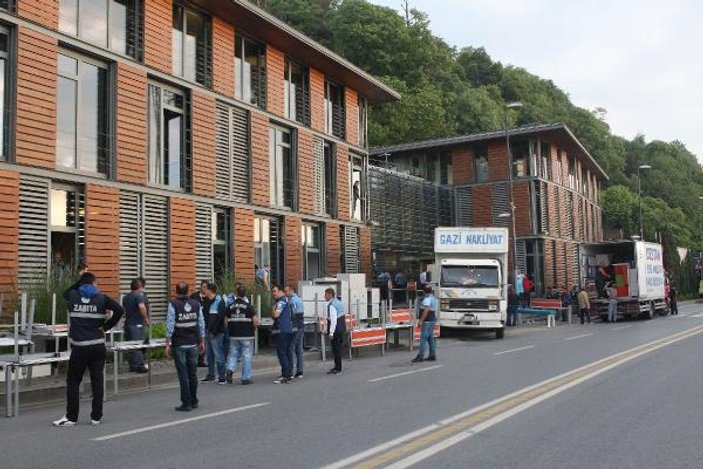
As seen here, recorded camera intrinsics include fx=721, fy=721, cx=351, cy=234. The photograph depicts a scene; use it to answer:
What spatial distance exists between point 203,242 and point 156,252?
212cm

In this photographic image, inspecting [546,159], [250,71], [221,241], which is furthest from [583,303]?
[250,71]

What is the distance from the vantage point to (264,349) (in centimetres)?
2012

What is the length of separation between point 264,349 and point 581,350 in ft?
27.7

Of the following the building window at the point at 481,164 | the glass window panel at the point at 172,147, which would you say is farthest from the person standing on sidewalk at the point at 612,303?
the glass window panel at the point at 172,147

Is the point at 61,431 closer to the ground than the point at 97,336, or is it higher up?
closer to the ground

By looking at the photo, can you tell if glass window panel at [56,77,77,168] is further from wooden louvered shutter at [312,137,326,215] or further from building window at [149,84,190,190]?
wooden louvered shutter at [312,137,326,215]

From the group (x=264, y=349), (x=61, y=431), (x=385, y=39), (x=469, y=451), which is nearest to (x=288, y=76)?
(x=264, y=349)

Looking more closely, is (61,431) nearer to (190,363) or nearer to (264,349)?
(190,363)

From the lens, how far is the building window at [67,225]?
17.3 meters

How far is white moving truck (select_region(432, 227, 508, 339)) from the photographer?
2456cm

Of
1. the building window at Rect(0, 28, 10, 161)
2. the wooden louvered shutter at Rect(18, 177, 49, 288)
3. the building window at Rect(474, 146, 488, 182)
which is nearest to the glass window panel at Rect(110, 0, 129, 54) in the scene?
the building window at Rect(0, 28, 10, 161)

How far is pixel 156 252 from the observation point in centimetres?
2014

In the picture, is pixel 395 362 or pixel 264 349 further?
pixel 264 349

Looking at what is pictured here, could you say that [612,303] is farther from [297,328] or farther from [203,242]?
[297,328]
